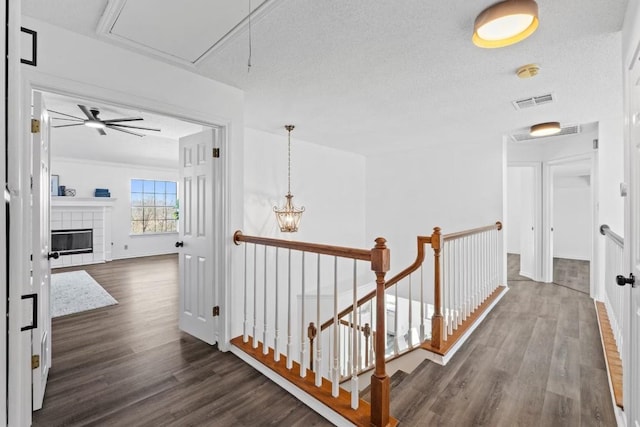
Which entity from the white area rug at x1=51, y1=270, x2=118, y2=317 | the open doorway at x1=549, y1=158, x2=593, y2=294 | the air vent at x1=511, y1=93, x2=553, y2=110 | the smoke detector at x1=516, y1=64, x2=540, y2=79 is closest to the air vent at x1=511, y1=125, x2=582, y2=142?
the air vent at x1=511, y1=93, x2=553, y2=110

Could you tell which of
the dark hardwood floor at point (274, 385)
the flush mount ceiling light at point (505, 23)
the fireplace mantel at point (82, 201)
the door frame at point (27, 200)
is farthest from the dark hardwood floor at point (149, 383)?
the fireplace mantel at point (82, 201)

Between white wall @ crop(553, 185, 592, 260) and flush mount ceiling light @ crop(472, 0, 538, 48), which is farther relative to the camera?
white wall @ crop(553, 185, 592, 260)

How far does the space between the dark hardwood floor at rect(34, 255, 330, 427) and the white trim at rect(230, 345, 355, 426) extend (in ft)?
0.11

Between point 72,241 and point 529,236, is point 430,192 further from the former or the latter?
point 72,241

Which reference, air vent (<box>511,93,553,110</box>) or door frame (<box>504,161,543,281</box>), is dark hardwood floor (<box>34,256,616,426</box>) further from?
air vent (<box>511,93,553,110</box>)

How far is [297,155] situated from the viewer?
474cm

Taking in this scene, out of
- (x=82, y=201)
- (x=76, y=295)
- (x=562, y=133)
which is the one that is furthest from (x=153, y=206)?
(x=562, y=133)

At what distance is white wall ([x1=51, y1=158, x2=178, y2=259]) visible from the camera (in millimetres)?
6703

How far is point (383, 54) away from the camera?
2104mm

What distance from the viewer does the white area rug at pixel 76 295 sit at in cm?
372

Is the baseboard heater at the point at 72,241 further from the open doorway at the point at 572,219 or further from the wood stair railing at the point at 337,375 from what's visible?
the open doorway at the point at 572,219

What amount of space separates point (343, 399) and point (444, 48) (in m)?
2.42

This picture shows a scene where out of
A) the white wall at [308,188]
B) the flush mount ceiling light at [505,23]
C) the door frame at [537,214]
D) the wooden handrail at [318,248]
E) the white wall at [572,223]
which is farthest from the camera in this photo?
the white wall at [572,223]

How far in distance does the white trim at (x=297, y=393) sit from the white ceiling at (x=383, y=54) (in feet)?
7.68
